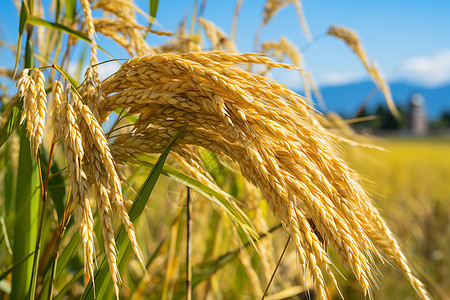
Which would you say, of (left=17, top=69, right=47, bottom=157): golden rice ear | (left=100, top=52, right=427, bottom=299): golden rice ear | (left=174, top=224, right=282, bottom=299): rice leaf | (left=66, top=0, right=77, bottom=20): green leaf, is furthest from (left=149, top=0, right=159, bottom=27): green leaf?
(left=174, top=224, right=282, bottom=299): rice leaf

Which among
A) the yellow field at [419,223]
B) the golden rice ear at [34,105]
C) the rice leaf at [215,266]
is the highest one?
the golden rice ear at [34,105]

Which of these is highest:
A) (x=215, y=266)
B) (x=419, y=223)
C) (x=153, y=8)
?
(x=153, y=8)

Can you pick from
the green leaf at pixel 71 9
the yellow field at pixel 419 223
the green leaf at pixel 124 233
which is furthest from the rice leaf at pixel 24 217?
the yellow field at pixel 419 223

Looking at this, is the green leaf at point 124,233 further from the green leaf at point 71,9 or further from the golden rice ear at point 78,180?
the green leaf at point 71,9

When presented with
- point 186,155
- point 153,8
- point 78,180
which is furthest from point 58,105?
point 153,8

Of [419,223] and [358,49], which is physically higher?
[358,49]

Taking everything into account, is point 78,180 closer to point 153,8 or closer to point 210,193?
point 210,193

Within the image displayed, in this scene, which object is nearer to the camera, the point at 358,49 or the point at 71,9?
the point at 71,9

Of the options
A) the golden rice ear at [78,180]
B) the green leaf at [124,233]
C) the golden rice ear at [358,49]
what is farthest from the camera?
the golden rice ear at [358,49]

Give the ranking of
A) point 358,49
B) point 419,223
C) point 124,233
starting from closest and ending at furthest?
point 124,233 → point 358,49 → point 419,223

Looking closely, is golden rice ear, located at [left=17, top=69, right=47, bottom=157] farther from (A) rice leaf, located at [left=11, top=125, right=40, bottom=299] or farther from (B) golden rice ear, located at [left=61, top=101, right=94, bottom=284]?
(A) rice leaf, located at [left=11, top=125, right=40, bottom=299]

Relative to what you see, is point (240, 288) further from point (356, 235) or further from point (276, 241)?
point (356, 235)

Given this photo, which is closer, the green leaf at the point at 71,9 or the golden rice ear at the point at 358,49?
the green leaf at the point at 71,9

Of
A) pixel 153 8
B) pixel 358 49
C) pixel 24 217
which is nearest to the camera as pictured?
pixel 24 217
